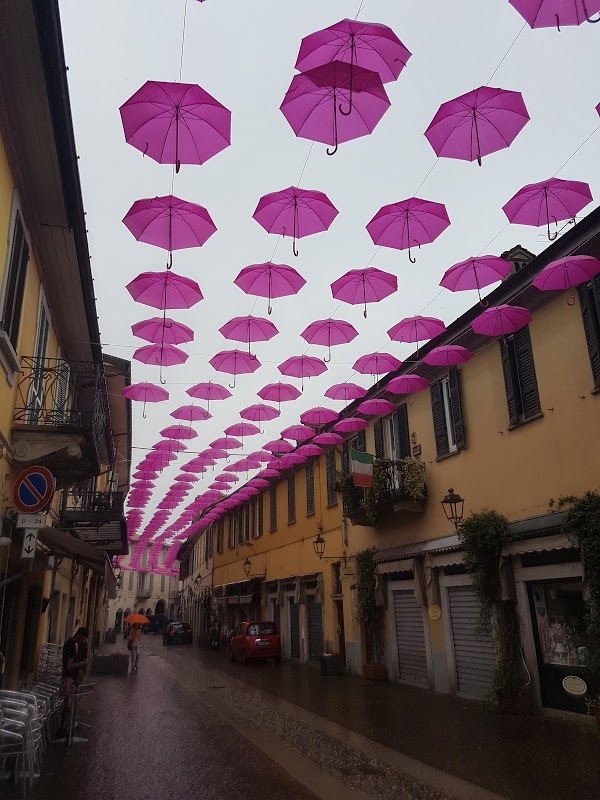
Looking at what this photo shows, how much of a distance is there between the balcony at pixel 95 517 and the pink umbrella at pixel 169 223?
8973 mm

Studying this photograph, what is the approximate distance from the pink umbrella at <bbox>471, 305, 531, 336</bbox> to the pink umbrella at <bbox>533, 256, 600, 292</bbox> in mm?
1021

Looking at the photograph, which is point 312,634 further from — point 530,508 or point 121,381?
point 530,508

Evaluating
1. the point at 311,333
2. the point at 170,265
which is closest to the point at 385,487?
the point at 311,333

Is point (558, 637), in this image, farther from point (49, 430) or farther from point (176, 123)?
point (176, 123)

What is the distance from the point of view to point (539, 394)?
1162 centimetres

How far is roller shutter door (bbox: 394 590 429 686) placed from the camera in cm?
1496

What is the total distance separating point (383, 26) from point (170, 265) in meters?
4.18

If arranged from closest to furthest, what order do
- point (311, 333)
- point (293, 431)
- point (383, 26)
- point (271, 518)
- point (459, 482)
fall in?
point (383, 26) → point (311, 333) → point (459, 482) → point (293, 431) → point (271, 518)

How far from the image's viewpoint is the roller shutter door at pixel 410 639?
49.1 ft

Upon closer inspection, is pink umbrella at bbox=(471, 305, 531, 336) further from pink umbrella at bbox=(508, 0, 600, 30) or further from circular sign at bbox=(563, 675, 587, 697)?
circular sign at bbox=(563, 675, 587, 697)

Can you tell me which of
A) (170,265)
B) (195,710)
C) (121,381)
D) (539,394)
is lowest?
(195,710)

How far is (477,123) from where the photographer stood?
24.3 feet

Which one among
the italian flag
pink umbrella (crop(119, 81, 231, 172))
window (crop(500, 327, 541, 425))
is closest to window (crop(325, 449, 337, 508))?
the italian flag

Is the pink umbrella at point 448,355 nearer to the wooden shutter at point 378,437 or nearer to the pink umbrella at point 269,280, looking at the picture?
A: the pink umbrella at point 269,280
